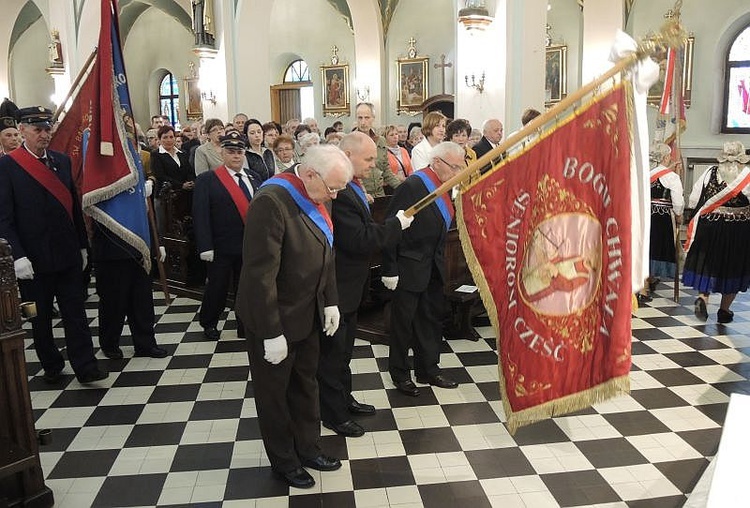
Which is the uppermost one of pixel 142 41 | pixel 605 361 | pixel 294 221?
pixel 142 41

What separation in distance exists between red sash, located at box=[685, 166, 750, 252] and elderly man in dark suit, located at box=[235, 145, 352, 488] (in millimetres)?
4516

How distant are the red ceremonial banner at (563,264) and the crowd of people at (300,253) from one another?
0.88m

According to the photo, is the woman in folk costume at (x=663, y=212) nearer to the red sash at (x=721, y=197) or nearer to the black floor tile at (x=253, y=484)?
the red sash at (x=721, y=197)

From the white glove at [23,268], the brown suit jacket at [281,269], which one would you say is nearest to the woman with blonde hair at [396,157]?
the white glove at [23,268]

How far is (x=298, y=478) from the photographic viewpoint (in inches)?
136

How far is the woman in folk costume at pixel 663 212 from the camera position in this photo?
694 centimetres

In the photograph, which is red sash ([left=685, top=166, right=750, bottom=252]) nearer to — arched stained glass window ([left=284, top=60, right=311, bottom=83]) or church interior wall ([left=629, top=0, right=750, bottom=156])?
church interior wall ([left=629, top=0, right=750, bottom=156])

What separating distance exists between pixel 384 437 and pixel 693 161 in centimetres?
1139

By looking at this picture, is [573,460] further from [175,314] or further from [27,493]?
[175,314]

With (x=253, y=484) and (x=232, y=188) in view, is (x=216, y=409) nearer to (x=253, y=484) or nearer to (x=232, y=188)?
(x=253, y=484)

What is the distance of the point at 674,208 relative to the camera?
698 cm

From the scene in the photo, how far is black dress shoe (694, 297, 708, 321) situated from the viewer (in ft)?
21.1

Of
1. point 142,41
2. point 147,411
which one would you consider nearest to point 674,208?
point 147,411

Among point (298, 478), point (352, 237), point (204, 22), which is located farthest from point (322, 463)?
point (204, 22)
